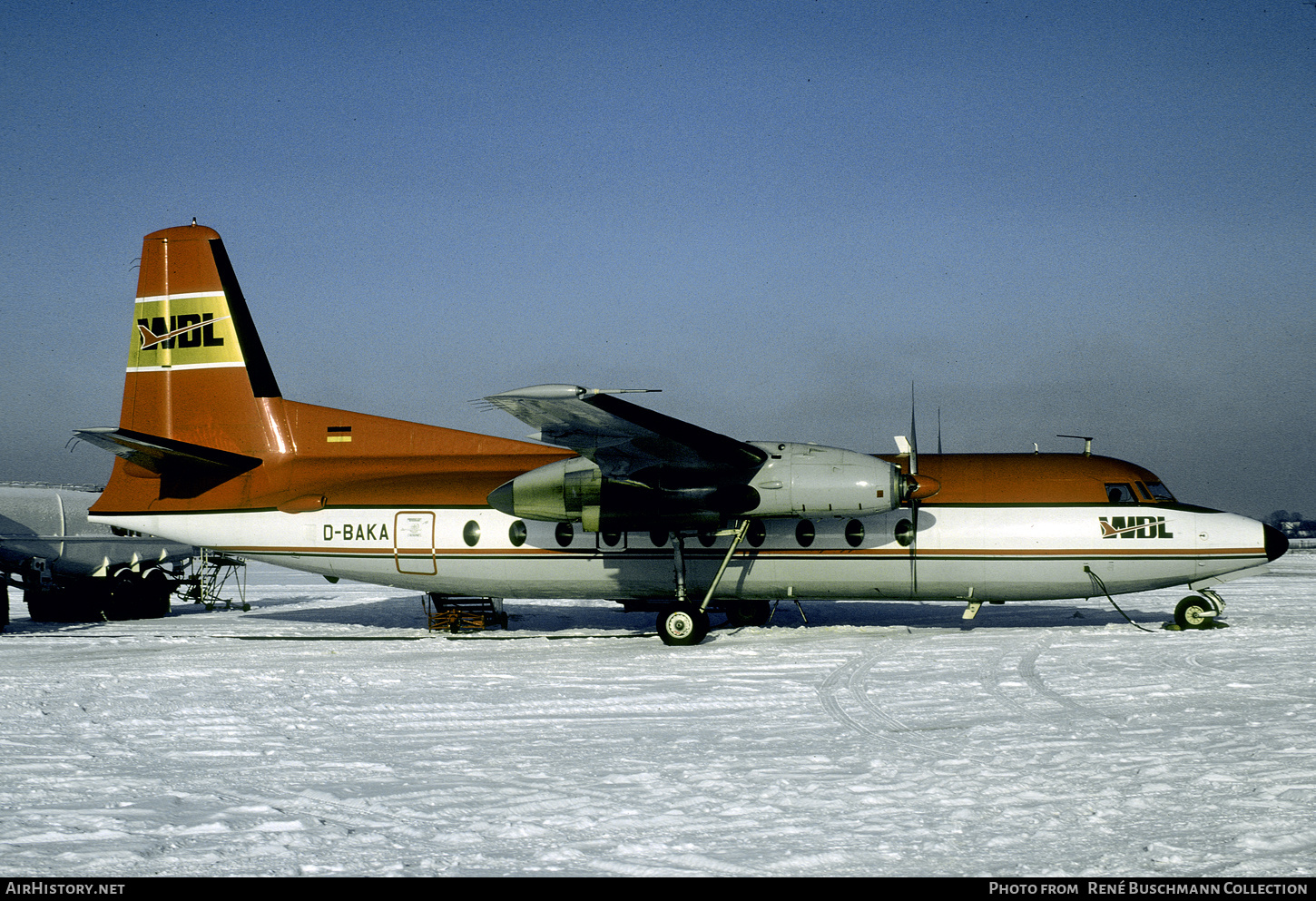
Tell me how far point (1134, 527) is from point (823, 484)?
503cm

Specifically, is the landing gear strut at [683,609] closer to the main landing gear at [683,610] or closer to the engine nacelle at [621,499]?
the main landing gear at [683,610]

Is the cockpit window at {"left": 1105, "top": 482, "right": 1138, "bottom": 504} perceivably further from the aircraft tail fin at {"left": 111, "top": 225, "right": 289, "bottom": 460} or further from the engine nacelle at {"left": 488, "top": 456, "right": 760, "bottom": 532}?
the aircraft tail fin at {"left": 111, "top": 225, "right": 289, "bottom": 460}

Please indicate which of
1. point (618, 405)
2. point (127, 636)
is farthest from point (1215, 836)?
point (127, 636)

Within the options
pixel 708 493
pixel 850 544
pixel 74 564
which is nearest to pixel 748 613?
pixel 850 544

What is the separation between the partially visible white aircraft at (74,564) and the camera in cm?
2206

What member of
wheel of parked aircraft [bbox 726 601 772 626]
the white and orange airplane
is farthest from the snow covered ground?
wheel of parked aircraft [bbox 726 601 772 626]

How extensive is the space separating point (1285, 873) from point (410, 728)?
6.63m

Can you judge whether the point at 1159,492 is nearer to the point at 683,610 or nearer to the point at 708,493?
the point at 708,493

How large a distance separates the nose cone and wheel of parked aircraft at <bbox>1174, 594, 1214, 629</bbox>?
3.75 ft

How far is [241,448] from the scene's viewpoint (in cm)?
1678

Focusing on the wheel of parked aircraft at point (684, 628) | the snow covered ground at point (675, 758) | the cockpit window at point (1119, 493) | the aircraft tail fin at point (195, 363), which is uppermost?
the aircraft tail fin at point (195, 363)

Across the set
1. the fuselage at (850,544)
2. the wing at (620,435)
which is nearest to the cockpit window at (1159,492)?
the fuselage at (850,544)

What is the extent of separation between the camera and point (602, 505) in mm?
14562

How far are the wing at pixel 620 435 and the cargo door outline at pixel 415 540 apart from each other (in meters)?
3.48
